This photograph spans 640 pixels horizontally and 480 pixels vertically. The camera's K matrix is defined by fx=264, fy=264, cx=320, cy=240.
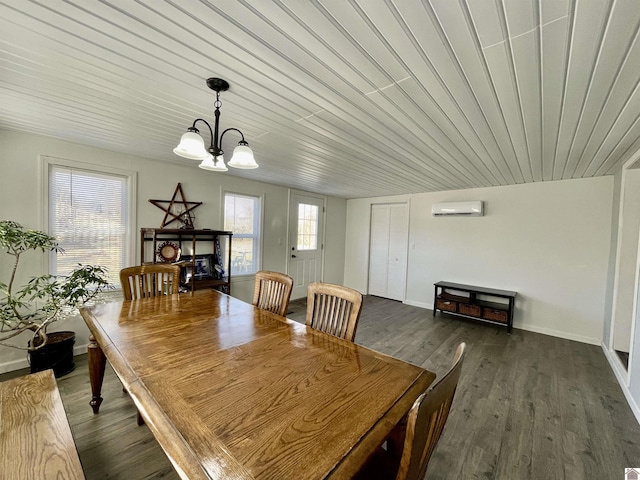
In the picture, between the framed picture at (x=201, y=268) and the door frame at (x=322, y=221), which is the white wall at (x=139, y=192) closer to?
the door frame at (x=322, y=221)

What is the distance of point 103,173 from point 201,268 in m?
1.51

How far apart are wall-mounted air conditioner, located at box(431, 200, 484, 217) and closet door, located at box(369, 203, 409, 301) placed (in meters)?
0.69

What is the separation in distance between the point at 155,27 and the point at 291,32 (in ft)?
1.88

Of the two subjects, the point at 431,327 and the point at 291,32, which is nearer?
the point at 291,32

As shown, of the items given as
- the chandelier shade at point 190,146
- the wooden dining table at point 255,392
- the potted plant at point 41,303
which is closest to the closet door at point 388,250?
the wooden dining table at point 255,392

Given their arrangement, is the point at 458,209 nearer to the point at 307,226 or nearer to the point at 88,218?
the point at 307,226

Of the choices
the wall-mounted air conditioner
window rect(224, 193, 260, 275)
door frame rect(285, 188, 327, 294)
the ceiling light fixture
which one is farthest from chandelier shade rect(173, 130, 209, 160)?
the wall-mounted air conditioner

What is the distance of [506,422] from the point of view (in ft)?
6.34

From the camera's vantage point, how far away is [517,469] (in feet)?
5.07

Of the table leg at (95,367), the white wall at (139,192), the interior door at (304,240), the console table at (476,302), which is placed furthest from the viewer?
the interior door at (304,240)

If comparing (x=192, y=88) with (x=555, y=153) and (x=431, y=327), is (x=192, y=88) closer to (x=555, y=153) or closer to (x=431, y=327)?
(x=555, y=153)

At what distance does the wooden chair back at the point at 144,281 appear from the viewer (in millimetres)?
2074

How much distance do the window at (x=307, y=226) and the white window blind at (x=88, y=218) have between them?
2798mm

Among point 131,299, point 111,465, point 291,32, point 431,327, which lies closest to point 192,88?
point 291,32
